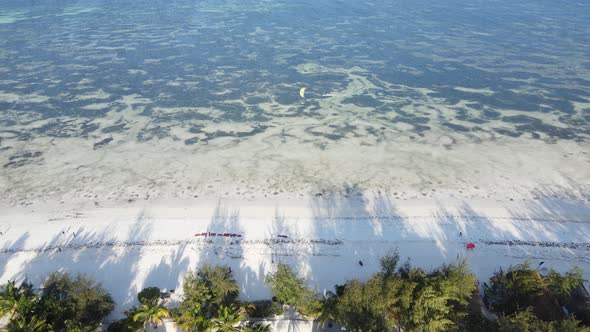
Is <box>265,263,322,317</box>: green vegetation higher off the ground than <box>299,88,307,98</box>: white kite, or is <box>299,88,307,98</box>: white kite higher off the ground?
<box>265,263,322,317</box>: green vegetation

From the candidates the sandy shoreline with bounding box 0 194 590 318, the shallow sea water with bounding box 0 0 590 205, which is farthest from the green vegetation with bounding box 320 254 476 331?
the shallow sea water with bounding box 0 0 590 205

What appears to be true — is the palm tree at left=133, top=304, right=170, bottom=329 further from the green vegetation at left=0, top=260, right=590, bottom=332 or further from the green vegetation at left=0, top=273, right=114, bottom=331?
the green vegetation at left=0, top=273, right=114, bottom=331

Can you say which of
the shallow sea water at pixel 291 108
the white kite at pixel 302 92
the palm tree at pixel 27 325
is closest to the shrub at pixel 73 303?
the palm tree at pixel 27 325

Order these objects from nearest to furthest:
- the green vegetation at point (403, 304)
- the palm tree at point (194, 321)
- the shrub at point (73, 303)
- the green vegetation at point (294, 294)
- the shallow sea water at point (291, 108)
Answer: the green vegetation at point (403, 304), the palm tree at point (194, 321), the shrub at point (73, 303), the green vegetation at point (294, 294), the shallow sea water at point (291, 108)

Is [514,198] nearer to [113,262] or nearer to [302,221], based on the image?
[302,221]

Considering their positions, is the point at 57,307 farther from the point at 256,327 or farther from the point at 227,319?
the point at 256,327

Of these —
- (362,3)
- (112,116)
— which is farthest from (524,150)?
(362,3)

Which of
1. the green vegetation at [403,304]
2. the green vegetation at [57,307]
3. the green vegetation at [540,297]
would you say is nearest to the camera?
the green vegetation at [403,304]

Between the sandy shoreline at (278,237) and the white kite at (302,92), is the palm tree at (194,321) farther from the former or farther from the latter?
the white kite at (302,92)
